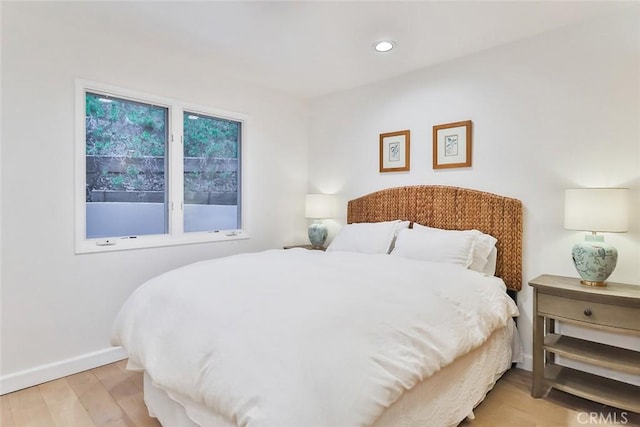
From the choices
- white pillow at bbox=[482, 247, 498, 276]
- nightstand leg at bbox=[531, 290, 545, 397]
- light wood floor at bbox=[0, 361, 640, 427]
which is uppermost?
white pillow at bbox=[482, 247, 498, 276]

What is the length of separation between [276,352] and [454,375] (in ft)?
3.43

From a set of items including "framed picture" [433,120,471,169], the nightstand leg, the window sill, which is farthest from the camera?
"framed picture" [433,120,471,169]

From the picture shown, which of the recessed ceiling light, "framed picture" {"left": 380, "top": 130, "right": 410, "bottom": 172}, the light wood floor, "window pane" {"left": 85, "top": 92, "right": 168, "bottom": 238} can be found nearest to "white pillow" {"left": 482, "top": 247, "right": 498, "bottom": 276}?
the light wood floor

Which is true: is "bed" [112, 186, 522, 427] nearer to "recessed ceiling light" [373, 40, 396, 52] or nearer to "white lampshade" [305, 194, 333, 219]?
"white lampshade" [305, 194, 333, 219]

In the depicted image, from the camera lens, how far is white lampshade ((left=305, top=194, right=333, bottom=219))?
12.7 feet

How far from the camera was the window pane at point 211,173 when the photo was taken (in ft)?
11.1

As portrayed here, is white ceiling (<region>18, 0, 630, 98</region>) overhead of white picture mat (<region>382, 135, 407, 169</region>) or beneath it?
overhead

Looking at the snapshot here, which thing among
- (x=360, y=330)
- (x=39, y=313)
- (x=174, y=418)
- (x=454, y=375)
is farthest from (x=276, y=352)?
(x=39, y=313)

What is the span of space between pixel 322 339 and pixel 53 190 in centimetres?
236

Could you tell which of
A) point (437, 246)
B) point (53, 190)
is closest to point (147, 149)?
point (53, 190)

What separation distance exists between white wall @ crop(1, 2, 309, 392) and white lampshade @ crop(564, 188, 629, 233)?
316 cm

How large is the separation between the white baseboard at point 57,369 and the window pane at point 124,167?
0.94m

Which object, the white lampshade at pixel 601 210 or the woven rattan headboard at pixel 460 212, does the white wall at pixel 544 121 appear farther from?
the white lampshade at pixel 601 210

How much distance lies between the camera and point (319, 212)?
12.7ft
